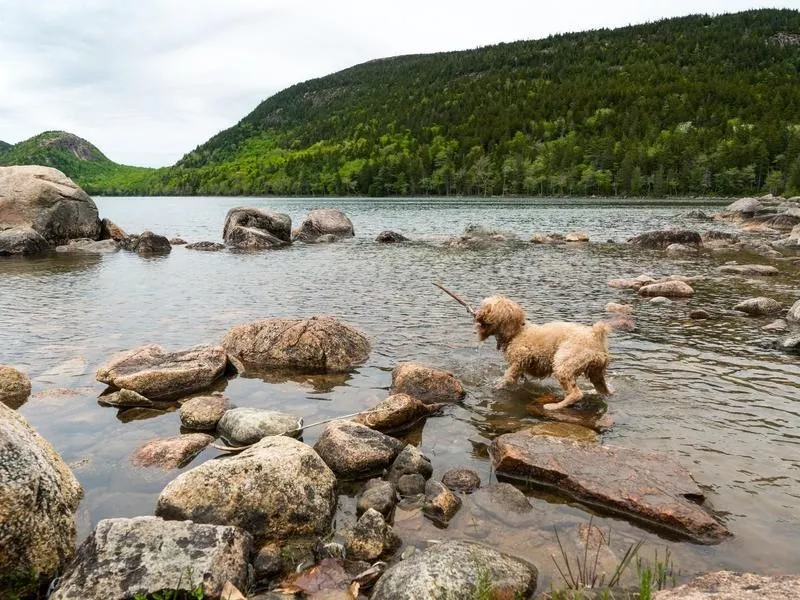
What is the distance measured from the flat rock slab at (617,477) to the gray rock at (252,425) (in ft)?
9.35

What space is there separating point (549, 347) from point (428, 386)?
2.13 m

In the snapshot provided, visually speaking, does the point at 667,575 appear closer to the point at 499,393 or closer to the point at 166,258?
the point at 499,393

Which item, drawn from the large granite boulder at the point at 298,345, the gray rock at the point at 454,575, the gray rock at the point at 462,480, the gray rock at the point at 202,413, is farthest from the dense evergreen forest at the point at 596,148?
the gray rock at the point at 454,575

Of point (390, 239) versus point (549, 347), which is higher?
point (549, 347)

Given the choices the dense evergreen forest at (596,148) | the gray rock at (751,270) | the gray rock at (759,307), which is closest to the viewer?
the gray rock at (759,307)

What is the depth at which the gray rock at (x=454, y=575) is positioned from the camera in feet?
13.8

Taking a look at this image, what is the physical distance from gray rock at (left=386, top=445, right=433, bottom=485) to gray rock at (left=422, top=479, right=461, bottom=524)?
47 cm

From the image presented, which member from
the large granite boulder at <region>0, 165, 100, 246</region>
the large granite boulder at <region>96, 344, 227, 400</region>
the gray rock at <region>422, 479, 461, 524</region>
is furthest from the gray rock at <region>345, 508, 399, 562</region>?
the large granite boulder at <region>0, 165, 100, 246</region>

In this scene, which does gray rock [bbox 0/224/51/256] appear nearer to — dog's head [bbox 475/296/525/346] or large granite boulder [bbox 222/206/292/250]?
large granite boulder [bbox 222/206/292/250]

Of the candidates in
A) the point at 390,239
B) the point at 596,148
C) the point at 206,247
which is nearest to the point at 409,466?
the point at 206,247

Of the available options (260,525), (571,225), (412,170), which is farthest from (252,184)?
(260,525)

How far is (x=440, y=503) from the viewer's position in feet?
19.0

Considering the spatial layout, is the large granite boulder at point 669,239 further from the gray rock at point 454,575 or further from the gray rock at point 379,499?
the gray rock at point 454,575

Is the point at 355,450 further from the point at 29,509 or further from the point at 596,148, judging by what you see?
the point at 596,148
